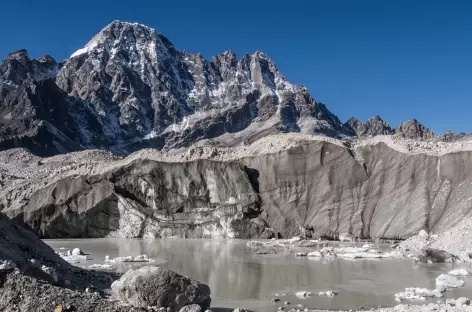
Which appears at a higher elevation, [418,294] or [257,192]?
[257,192]

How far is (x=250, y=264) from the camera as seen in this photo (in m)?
26.3

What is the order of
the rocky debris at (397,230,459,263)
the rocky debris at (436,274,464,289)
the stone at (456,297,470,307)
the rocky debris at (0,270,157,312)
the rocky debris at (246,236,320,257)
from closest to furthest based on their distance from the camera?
1. the rocky debris at (0,270,157,312)
2. the stone at (456,297,470,307)
3. the rocky debris at (436,274,464,289)
4. the rocky debris at (397,230,459,263)
5. the rocky debris at (246,236,320,257)

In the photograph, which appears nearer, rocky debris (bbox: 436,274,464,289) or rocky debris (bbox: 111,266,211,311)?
rocky debris (bbox: 111,266,211,311)

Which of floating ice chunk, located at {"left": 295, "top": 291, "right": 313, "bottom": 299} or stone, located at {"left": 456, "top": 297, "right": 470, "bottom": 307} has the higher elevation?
stone, located at {"left": 456, "top": 297, "right": 470, "bottom": 307}

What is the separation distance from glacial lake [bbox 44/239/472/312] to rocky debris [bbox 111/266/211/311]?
1.66 metres

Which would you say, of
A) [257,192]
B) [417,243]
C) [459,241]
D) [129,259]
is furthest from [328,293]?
[257,192]

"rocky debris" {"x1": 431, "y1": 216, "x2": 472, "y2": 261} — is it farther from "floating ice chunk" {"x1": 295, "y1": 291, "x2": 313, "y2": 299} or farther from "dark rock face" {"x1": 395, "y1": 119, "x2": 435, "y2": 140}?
"dark rock face" {"x1": 395, "y1": 119, "x2": 435, "y2": 140}

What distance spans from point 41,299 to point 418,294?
41.1 ft

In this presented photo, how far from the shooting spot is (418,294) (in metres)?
17.7

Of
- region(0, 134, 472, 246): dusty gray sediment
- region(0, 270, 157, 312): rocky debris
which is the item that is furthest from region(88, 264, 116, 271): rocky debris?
region(0, 134, 472, 246): dusty gray sediment

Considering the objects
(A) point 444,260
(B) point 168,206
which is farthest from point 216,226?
(A) point 444,260

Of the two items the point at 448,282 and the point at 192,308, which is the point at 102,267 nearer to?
the point at 192,308

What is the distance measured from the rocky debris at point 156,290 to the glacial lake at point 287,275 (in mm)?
1661

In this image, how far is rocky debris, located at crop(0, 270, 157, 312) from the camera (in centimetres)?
1046
